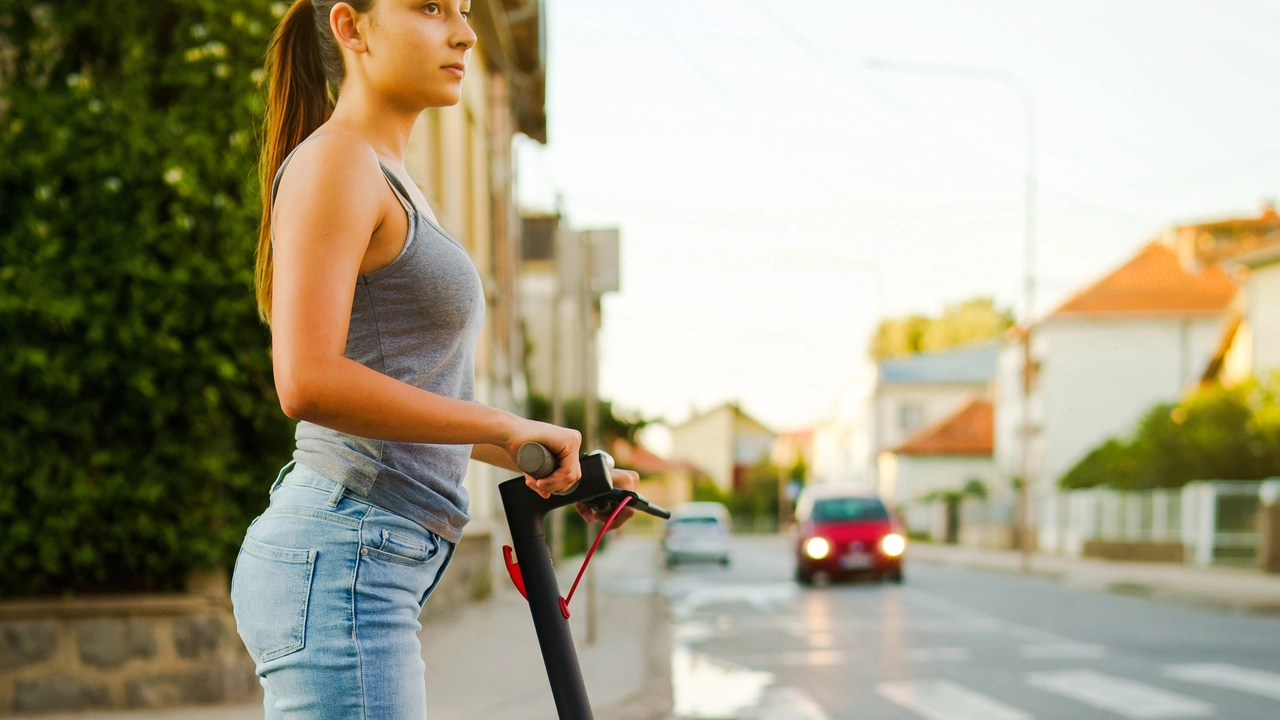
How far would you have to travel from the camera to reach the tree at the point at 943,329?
287 feet

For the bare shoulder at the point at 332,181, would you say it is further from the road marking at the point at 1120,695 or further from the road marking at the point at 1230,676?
the road marking at the point at 1230,676

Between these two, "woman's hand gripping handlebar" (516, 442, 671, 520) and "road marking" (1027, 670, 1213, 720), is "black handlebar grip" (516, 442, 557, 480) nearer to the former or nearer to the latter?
"woman's hand gripping handlebar" (516, 442, 671, 520)

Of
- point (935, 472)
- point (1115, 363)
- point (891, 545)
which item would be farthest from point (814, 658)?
point (935, 472)

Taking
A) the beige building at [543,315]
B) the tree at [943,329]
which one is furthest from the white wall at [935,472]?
the beige building at [543,315]

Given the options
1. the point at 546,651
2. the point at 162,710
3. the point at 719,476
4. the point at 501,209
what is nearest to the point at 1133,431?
the point at 501,209

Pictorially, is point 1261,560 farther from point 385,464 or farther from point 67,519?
point 385,464

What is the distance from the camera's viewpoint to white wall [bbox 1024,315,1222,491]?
148 ft

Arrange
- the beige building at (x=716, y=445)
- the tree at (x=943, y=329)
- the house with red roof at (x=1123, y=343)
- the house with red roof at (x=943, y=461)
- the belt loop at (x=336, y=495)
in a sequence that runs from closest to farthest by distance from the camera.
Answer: the belt loop at (x=336, y=495) → the house with red roof at (x=1123, y=343) → the house with red roof at (x=943, y=461) → the tree at (x=943, y=329) → the beige building at (x=716, y=445)

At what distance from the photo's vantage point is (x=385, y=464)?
Result: 1804 millimetres

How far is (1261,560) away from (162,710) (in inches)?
833

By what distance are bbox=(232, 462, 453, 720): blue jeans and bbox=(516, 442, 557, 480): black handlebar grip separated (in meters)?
0.19

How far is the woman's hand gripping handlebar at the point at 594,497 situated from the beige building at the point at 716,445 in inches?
4275

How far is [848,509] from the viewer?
23031 mm

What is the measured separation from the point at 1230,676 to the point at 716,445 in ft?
339
